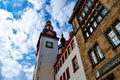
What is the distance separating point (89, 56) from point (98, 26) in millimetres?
3387

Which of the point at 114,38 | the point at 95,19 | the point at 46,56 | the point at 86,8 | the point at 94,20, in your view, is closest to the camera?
the point at 114,38

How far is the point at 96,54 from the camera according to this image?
13.0m

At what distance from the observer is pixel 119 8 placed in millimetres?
10664

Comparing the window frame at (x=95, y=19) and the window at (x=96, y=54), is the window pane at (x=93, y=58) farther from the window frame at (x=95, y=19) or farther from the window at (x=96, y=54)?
the window frame at (x=95, y=19)

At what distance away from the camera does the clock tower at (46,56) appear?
2864cm

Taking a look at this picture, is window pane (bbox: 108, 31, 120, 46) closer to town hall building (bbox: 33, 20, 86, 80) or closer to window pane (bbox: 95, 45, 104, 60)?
window pane (bbox: 95, 45, 104, 60)

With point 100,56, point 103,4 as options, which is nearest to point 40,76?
point 100,56

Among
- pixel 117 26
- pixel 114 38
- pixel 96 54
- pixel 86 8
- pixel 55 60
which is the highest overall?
pixel 55 60

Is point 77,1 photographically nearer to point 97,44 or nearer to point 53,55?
point 97,44

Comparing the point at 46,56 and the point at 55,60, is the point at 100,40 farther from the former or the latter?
the point at 46,56

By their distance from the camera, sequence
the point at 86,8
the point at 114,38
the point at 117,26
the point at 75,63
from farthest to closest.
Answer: the point at 75,63
the point at 86,8
the point at 114,38
the point at 117,26

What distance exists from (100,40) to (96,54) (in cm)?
151

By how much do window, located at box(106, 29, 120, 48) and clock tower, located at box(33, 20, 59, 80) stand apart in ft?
64.5

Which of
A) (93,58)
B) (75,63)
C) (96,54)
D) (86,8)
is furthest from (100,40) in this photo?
(75,63)
